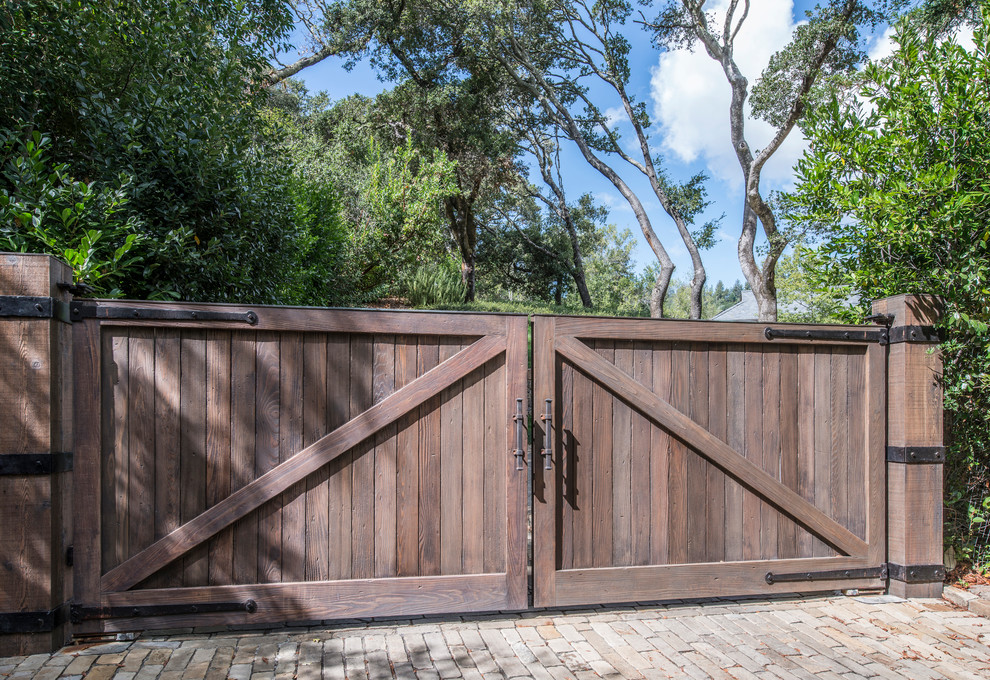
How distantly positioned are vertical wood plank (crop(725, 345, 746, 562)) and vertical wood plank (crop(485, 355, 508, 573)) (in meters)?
1.29

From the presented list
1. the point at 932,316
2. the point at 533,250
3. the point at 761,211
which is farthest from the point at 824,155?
the point at 533,250

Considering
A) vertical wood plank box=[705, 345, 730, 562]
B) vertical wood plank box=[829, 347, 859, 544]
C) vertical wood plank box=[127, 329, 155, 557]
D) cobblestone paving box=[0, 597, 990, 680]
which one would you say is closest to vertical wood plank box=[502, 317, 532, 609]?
cobblestone paving box=[0, 597, 990, 680]

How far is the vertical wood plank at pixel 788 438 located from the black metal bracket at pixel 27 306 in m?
3.77

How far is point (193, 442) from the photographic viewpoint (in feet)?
9.21

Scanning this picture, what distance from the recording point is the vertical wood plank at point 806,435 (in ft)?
10.8

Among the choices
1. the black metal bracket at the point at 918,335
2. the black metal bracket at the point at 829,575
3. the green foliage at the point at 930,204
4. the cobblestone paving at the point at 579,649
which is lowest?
the cobblestone paving at the point at 579,649

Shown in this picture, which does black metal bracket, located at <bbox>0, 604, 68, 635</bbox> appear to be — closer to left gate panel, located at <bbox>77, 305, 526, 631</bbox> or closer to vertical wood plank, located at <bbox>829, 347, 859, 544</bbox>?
left gate panel, located at <bbox>77, 305, 526, 631</bbox>

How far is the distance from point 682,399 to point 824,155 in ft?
5.96

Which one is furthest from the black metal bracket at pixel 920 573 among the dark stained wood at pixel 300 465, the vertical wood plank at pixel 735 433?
the dark stained wood at pixel 300 465

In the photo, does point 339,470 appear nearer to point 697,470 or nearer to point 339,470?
point 339,470

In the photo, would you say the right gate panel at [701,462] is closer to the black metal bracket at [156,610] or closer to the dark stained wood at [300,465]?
the dark stained wood at [300,465]

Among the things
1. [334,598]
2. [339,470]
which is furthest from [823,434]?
[334,598]

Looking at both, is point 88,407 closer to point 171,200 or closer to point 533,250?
point 171,200

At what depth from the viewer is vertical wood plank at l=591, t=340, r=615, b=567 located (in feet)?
10.1
